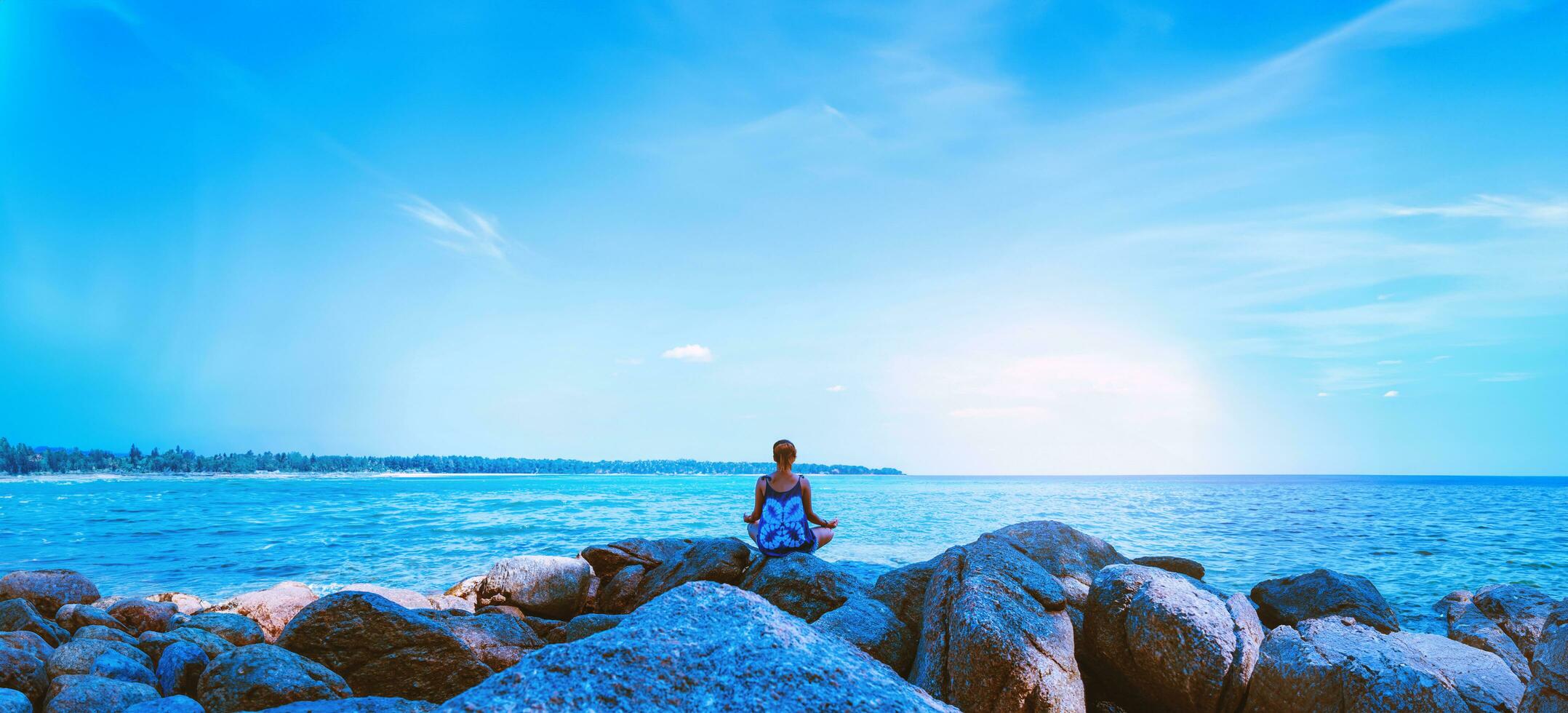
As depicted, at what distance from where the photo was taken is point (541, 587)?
11.3 m

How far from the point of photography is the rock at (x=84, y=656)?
6.53m

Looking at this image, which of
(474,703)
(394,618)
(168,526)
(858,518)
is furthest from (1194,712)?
(168,526)

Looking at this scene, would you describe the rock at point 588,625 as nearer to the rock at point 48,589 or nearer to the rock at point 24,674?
the rock at point 24,674

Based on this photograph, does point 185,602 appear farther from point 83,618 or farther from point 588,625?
point 588,625

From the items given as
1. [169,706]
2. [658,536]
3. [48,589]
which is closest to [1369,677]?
[169,706]

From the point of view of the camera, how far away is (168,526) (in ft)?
99.0

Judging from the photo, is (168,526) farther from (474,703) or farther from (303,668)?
(474,703)

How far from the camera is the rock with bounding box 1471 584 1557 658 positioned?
1005cm

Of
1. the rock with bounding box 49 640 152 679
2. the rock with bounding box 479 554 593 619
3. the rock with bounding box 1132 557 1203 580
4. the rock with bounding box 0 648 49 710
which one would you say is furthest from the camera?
the rock with bounding box 1132 557 1203 580

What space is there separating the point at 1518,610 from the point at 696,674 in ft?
45.6

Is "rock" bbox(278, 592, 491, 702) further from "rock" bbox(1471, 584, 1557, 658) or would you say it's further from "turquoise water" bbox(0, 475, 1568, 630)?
"rock" bbox(1471, 584, 1557, 658)

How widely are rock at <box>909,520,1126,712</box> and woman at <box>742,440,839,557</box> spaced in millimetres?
2984

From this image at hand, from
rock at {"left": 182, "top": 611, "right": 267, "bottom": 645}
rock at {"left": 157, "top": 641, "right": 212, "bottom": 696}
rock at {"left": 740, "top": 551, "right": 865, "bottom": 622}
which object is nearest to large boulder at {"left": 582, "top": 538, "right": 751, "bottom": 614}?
rock at {"left": 740, "top": 551, "right": 865, "bottom": 622}

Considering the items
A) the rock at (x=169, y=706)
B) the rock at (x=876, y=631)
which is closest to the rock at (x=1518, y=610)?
the rock at (x=876, y=631)
